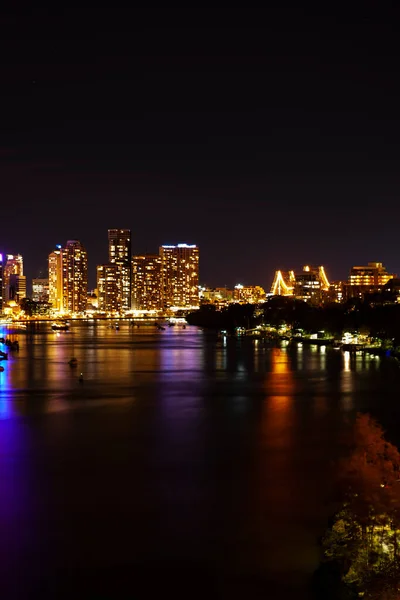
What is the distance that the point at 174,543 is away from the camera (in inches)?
270

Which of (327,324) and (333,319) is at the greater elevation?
(333,319)

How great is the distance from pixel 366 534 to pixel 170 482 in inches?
150

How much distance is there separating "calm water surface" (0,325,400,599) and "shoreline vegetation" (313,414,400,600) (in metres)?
0.35

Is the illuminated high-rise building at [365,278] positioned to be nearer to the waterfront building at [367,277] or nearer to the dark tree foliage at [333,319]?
the waterfront building at [367,277]

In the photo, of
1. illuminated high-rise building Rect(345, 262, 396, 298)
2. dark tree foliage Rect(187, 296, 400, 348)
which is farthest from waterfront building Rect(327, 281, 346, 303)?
dark tree foliage Rect(187, 296, 400, 348)

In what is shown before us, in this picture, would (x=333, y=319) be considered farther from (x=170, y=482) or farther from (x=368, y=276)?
→ (x=368, y=276)

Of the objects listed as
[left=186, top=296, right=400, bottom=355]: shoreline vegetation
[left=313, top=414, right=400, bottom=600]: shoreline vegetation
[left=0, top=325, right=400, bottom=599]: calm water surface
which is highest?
[left=186, top=296, right=400, bottom=355]: shoreline vegetation

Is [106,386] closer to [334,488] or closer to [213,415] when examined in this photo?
[213,415]

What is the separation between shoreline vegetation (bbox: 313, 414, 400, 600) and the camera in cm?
500

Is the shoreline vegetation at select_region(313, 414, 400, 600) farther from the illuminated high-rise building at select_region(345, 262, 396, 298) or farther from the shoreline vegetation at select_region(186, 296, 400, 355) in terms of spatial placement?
the illuminated high-rise building at select_region(345, 262, 396, 298)

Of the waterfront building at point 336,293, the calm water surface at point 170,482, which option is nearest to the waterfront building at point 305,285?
the waterfront building at point 336,293

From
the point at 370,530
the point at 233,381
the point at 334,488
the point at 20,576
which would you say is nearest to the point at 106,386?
the point at 233,381

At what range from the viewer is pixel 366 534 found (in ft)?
17.8

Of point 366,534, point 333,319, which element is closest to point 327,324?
point 333,319
